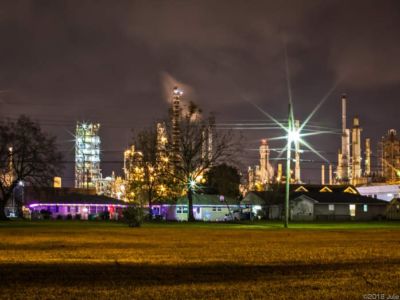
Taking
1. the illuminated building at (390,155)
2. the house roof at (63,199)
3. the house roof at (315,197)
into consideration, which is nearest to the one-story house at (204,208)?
the house roof at (315,197)

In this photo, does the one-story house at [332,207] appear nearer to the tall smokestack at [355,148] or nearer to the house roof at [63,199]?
the house roof at [63,199]

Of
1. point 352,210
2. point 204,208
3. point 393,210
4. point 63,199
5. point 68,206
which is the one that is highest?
point 63,199

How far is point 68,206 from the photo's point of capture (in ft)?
376

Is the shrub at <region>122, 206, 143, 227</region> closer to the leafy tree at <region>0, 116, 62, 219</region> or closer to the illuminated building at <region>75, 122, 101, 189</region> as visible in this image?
the leafy tree at <region>0, 116, 62, 219</region>

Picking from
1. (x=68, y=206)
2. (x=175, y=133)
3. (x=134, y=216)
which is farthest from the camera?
(x=68, y=206)

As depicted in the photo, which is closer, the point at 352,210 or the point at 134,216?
the point at 134,216

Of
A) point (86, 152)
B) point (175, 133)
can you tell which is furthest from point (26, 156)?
point (86, 152)

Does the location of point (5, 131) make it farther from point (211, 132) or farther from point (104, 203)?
point (104, 203)

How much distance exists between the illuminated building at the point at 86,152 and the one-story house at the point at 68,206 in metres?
64.4

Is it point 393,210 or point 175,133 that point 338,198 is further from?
point 175,133

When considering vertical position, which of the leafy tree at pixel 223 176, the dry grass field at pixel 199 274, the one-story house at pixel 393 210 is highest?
the leafy tree at pixel 223 176

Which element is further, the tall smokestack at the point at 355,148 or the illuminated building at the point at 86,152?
the illuminated building at the point at 86,152

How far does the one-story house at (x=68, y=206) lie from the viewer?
4358 inches

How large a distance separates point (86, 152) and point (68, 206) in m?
75.3
